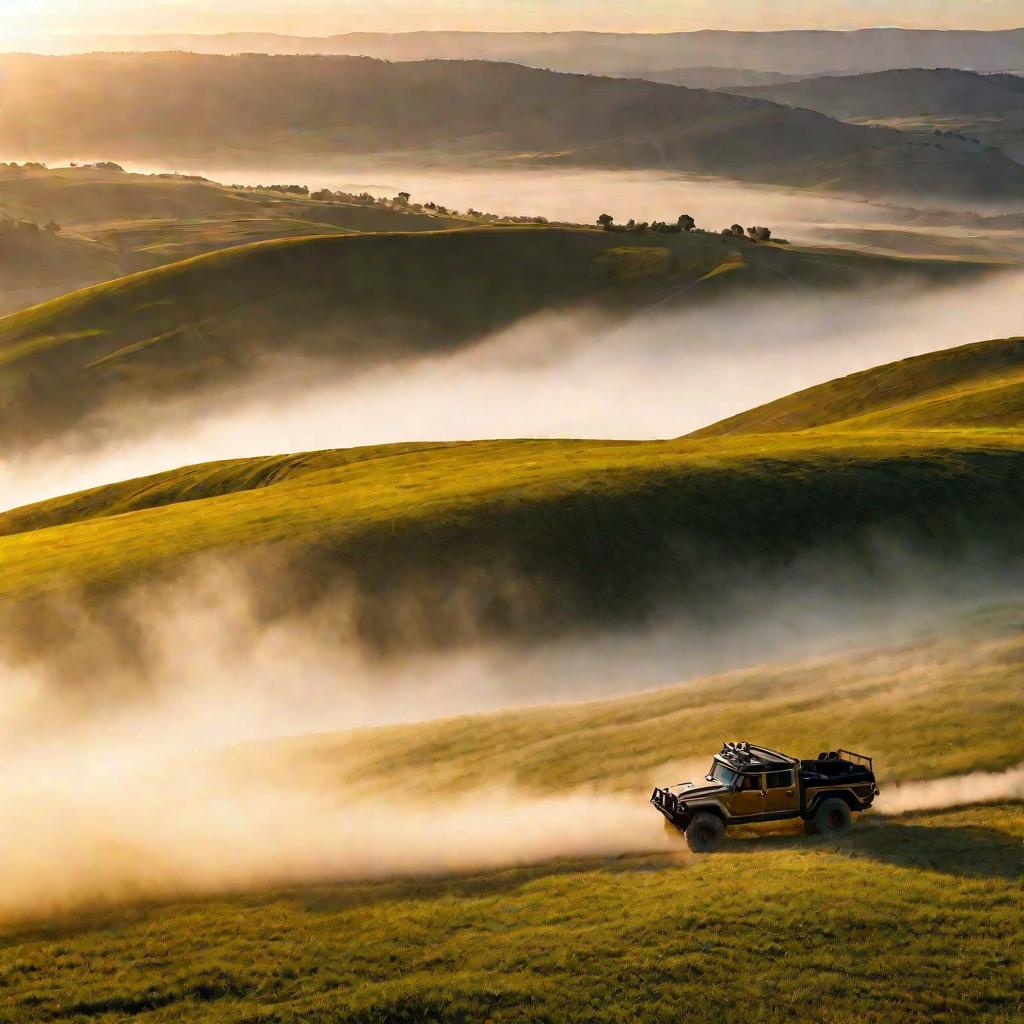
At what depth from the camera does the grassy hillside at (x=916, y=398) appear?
93819 millimetres

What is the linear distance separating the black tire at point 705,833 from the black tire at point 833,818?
107 inches

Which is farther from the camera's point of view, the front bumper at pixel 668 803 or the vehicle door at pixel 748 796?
the front bumper at pixel 668 803

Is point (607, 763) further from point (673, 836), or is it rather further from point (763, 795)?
point (763, 795)

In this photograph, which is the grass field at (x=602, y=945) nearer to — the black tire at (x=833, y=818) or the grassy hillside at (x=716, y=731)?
the black tire at (x=833, y=818)

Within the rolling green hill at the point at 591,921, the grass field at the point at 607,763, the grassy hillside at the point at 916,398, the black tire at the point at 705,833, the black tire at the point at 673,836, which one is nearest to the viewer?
the rolling green hill at the point at 591,921

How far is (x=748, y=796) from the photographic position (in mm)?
32188

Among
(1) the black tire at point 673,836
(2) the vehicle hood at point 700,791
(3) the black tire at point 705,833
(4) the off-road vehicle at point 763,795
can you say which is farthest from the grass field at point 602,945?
(2) the vehicle hood at point 700,791

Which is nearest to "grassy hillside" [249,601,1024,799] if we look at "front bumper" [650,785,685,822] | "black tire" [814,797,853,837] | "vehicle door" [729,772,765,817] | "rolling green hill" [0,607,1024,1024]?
"rolling green hill" [0,607,1024,1024]

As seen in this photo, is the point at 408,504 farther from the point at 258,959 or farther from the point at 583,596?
the point at 258,959

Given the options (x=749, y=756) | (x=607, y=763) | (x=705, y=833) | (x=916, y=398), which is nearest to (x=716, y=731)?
(x=607, y=763)

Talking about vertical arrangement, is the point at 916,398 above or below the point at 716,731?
above

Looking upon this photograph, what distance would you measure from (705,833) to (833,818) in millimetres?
3715

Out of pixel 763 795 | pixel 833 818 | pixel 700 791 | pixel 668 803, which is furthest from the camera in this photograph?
pixel 833 818

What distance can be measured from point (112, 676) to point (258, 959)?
36.0 metres
